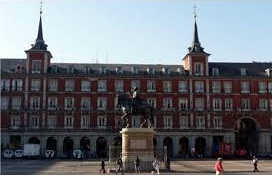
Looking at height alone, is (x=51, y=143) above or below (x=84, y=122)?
below

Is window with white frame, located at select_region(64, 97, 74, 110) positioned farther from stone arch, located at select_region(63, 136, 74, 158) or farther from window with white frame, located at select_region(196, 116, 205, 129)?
window with white frame, located at select_region(196, 116, 205, 129)

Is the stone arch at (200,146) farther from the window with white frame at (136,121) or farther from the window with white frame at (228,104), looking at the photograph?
the window with white frame at (136,121)

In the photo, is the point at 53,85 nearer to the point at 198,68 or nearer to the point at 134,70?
the point at 134,70

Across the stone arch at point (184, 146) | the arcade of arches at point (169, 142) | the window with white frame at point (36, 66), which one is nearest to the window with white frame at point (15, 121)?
the arcade of arches at point (169, 142)

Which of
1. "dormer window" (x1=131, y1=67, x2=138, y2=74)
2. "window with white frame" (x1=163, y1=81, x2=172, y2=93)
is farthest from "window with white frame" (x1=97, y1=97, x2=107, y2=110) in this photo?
"window with white frame" (x1=163, y1=81, x2=172, y2=93)

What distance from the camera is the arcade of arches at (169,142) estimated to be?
8238 cm

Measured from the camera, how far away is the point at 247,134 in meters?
91.5

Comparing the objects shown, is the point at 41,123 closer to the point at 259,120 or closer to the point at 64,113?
the point at 64,113

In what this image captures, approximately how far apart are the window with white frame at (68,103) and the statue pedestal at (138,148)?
1779 inches

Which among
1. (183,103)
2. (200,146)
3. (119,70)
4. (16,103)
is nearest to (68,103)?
(16,103)

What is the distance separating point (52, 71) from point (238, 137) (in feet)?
128

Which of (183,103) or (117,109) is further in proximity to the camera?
(183,103)

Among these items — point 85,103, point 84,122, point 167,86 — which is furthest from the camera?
point 167,86

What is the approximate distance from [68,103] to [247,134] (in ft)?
118
